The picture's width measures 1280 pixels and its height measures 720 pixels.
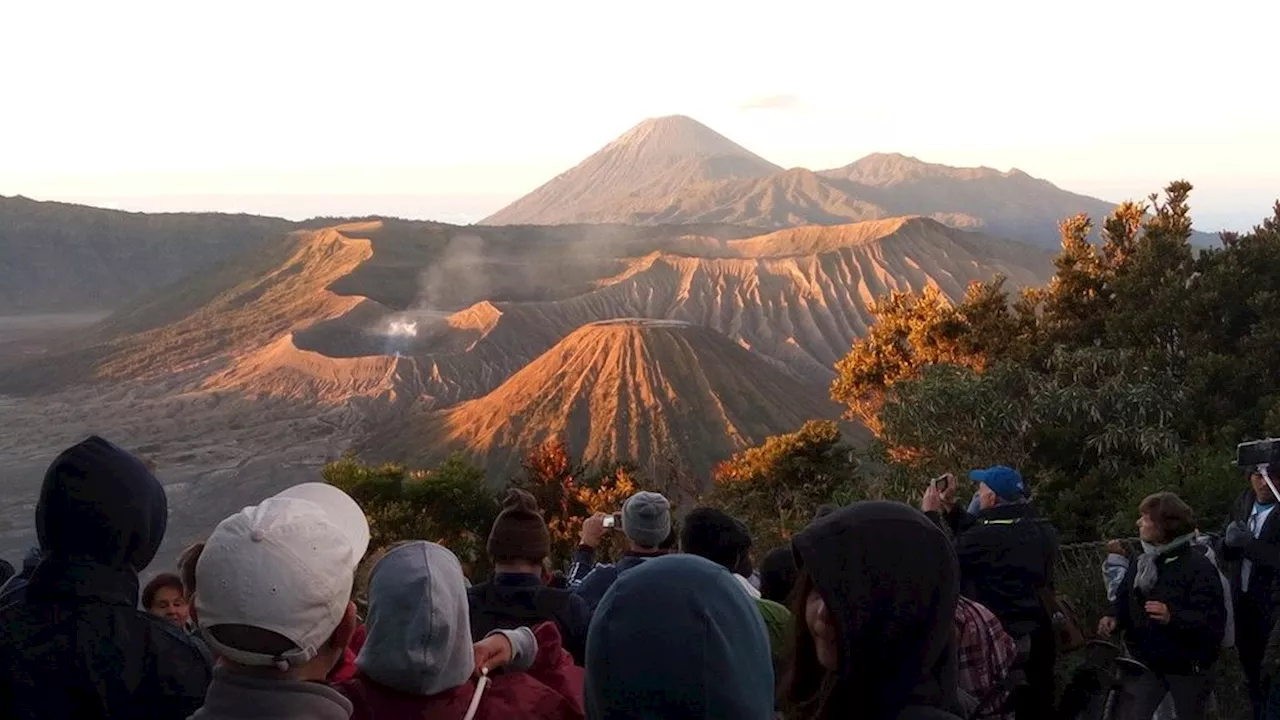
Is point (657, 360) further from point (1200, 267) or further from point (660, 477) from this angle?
point (1200, 267)

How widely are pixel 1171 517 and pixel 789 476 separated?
60.8 feet

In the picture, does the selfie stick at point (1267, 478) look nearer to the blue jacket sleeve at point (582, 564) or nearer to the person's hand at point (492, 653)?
the blue jacket sleeve at point (582, 564)

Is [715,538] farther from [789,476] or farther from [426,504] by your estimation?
[426,504]

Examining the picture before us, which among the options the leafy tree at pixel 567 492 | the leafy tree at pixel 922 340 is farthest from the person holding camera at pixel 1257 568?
the leafy tree at pixel 567 492

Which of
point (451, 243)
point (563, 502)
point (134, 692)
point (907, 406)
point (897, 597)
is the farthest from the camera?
point (451, 243)

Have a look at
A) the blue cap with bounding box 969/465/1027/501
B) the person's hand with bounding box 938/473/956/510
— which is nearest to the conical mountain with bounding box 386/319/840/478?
the person's hand with bounding box 938/473/956/510

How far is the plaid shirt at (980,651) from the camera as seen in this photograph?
3.64 metres

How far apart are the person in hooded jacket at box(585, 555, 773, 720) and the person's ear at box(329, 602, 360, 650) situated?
28.1 inches

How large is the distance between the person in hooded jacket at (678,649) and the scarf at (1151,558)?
3498mm

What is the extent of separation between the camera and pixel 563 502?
25.5 m

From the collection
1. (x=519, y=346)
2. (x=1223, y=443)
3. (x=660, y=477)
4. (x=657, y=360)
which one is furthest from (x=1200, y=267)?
(x=519, y=346)

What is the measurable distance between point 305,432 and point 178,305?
3765 cm

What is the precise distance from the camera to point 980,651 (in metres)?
3.64

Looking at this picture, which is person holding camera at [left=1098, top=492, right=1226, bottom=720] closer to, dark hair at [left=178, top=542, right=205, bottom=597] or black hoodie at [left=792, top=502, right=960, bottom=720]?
black hoodie at [left=792, top=502, right=960, bottom=720]
